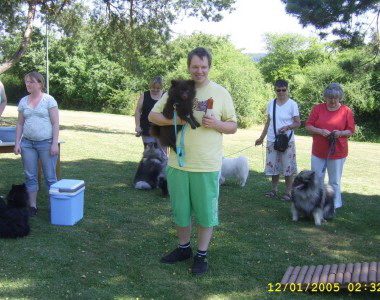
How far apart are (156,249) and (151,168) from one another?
8.50 feet

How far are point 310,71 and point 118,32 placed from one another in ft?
39.0

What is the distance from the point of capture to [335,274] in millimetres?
3340

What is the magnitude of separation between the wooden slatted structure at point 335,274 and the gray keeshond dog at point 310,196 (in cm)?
164

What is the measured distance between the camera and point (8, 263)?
3.66 meters

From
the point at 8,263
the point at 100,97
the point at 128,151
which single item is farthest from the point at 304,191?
the point at 100,97

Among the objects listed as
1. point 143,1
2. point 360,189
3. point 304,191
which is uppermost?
point 143,1

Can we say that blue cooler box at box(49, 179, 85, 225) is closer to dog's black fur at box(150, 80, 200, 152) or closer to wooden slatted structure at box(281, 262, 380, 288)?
→ dog's black fur at box(150, 80, 200, 152)

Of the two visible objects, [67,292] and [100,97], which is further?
[100,97]

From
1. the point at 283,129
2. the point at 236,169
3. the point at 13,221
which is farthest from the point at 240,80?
the point at 13,221

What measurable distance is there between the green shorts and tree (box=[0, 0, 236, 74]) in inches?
456

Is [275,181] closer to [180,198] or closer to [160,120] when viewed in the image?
[180,198]

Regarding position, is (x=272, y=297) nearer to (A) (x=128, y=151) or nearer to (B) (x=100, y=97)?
(A) (x=128, y=151)

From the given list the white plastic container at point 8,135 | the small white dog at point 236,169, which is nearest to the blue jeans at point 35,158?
the white plastic container at point 8,135

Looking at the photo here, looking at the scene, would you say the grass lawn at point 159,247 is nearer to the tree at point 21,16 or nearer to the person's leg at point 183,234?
the person's leg at point 183,234
